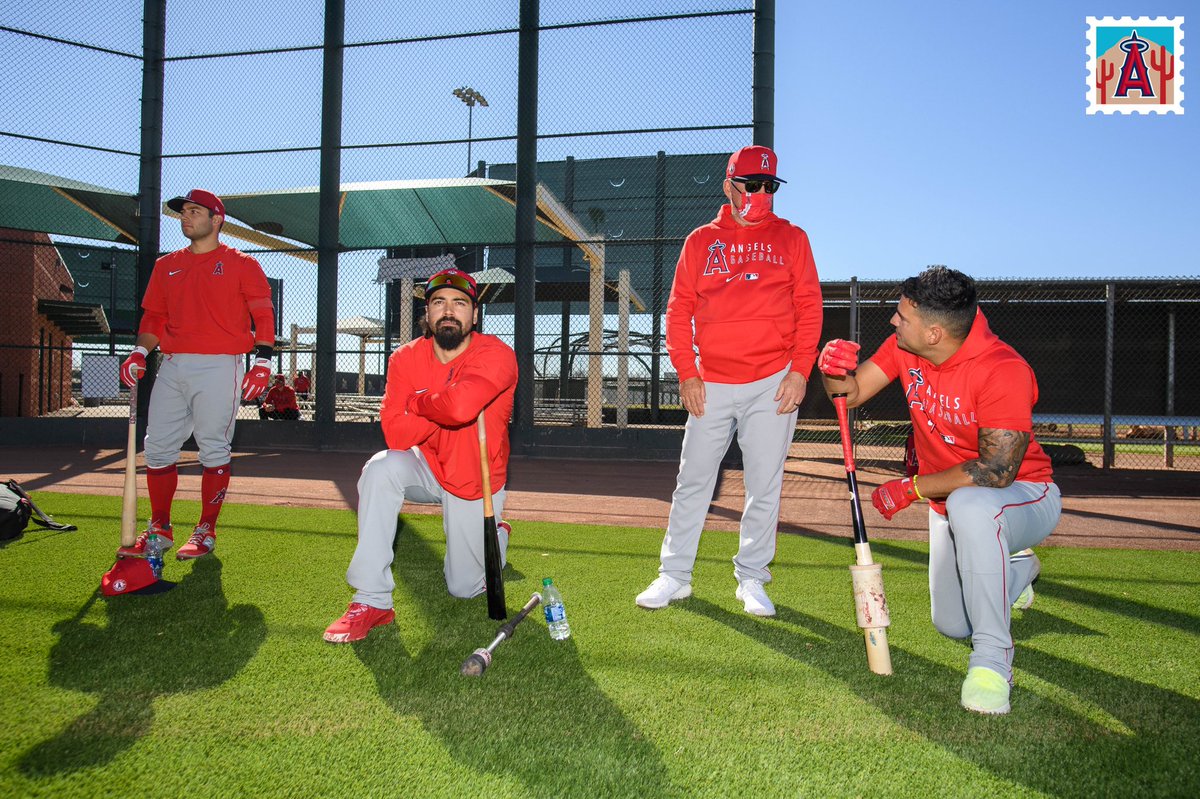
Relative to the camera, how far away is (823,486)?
844cm

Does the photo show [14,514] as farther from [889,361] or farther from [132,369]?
[889,361]

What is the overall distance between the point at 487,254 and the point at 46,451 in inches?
356

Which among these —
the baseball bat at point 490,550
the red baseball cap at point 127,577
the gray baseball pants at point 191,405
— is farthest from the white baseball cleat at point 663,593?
the gray baseball pants at point 191,405

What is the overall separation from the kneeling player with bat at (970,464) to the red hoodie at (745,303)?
51 centimetres

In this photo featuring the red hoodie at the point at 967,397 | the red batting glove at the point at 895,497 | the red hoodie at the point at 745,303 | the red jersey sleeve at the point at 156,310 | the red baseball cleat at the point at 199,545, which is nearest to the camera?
the red hoodie at the point at 967,397

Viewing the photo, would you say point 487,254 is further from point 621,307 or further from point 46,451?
point 46,451

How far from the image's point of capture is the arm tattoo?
251 cm

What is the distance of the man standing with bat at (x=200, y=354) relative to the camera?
14.5ft

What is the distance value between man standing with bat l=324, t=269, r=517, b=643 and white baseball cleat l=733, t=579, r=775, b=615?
1191 millimetres

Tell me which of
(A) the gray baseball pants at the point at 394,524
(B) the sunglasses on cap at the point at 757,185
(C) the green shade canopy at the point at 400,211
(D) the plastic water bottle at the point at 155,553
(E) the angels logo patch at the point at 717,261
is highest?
(C) the green shade canopy at the point at 400,211

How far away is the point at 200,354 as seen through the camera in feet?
14.5

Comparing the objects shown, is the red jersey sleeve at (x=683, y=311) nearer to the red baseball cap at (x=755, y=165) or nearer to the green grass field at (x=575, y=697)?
the red baseball cap at (x=755, y=165)

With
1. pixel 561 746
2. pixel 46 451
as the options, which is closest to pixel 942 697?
pixel 561 746

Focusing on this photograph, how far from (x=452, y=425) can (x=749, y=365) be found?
1.38m
